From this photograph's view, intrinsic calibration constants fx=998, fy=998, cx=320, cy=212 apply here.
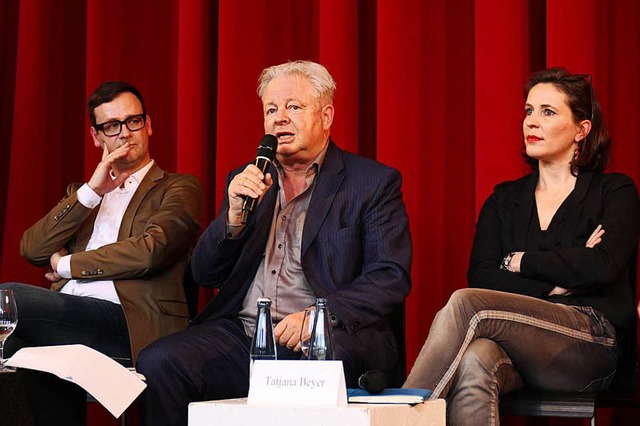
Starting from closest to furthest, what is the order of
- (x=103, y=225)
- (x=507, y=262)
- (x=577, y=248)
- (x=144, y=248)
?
1. (x=577, y=248)
2. (x=507, y=262)
3. (x=144, y=248)
4. (x=103, y=225)

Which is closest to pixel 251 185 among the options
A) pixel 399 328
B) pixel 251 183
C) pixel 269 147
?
pixel 251 183

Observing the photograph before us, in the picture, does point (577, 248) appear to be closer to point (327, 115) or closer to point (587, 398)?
point (587, 398)

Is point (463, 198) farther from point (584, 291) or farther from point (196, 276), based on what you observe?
point (196, 276)

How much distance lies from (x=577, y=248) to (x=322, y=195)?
714mm

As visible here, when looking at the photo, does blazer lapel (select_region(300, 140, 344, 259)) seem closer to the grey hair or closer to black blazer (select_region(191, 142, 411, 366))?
black blazer (select_region(191, 142, 411, 366))

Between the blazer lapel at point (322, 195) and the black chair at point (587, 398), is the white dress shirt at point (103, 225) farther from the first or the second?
the black chair at point (587, 398)

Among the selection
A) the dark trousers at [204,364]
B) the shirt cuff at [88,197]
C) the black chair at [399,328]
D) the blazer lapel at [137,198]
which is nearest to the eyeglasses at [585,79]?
the black chair at [399,328]

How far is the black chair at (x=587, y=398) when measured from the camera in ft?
7.81

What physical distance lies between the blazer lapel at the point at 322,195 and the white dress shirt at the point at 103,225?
748 mm

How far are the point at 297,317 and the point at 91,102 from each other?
1.29m

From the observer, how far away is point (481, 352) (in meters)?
2.42

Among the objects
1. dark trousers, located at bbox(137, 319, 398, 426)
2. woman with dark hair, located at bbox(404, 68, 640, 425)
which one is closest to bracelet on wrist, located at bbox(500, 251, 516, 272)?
woman with dark hair, located at bbox(404, 68, 640, 425)

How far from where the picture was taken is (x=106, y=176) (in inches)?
128

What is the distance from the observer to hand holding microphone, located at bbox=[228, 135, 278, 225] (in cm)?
253
